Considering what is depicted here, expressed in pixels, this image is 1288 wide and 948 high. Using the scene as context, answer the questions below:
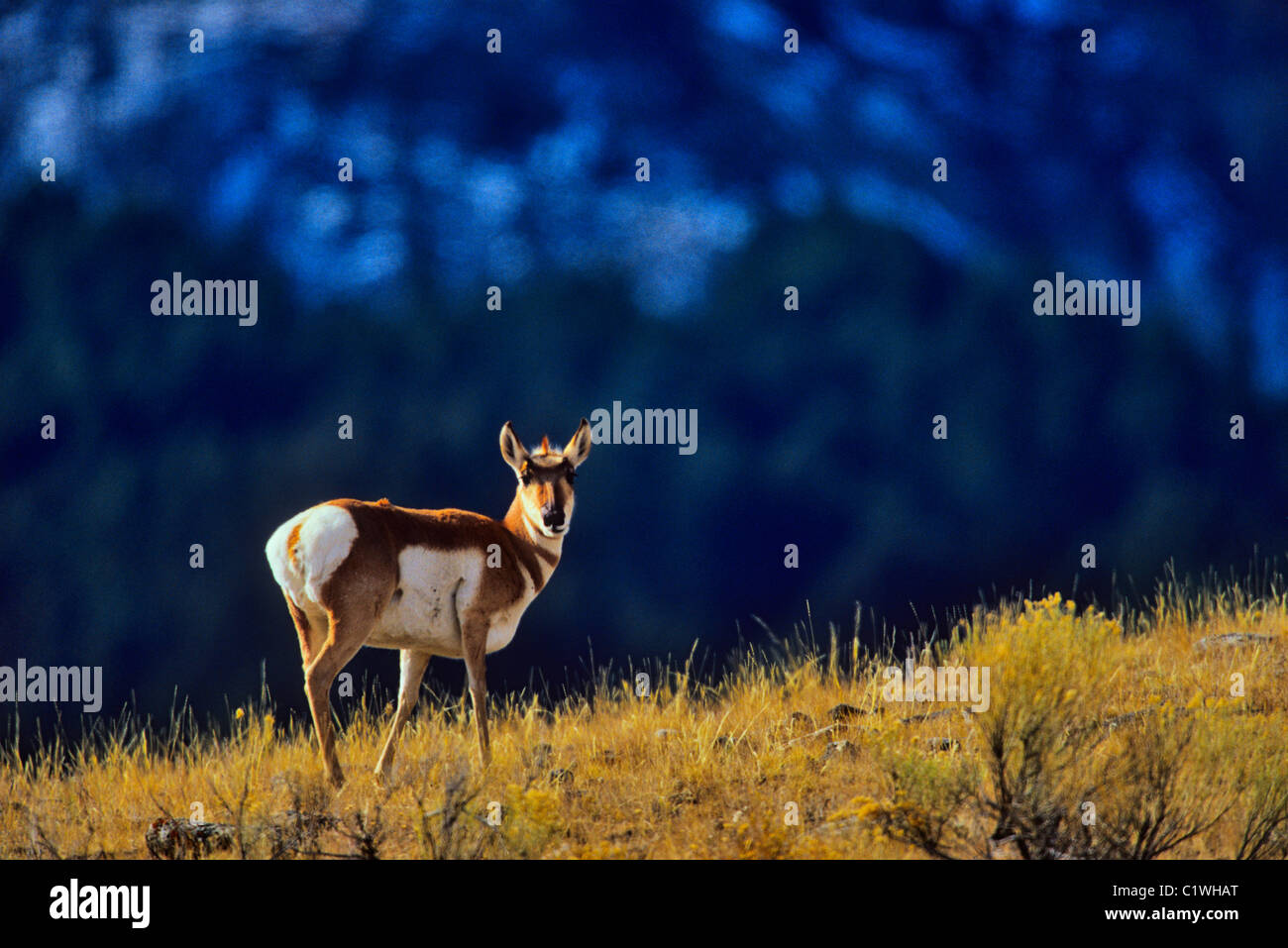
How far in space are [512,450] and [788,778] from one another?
3.36 m

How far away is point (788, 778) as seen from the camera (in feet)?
28.4

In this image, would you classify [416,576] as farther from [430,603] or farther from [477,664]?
[477,664]

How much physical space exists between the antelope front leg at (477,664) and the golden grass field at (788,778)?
281 millimetres

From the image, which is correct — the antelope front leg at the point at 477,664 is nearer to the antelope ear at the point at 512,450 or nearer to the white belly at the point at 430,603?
the white belly at the point at 430,603

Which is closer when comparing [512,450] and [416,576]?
[416,576]

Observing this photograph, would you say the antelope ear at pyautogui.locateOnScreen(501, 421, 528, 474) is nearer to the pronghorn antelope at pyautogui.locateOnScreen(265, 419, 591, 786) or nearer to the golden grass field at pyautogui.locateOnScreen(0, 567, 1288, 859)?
the pronghorn antelope at pyautogui.locateOnScreen(265, 419, 591, 786)

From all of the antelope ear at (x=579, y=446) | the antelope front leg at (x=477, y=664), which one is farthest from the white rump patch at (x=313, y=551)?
the antelope ear at (x=579, y=446)

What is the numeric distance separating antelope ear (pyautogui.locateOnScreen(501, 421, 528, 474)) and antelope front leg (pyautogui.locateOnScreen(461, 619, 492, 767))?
4.30 ft

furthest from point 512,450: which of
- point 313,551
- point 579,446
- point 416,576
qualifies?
point 313,551

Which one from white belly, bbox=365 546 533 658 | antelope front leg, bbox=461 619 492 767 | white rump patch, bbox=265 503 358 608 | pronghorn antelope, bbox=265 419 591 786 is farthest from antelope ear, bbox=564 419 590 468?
white rump patch, bbox=265 503 358 608

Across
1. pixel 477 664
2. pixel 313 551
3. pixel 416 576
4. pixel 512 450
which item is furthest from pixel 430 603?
pixel 512 450

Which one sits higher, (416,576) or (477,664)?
(416,576)

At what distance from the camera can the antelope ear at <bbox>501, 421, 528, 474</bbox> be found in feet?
32.8
